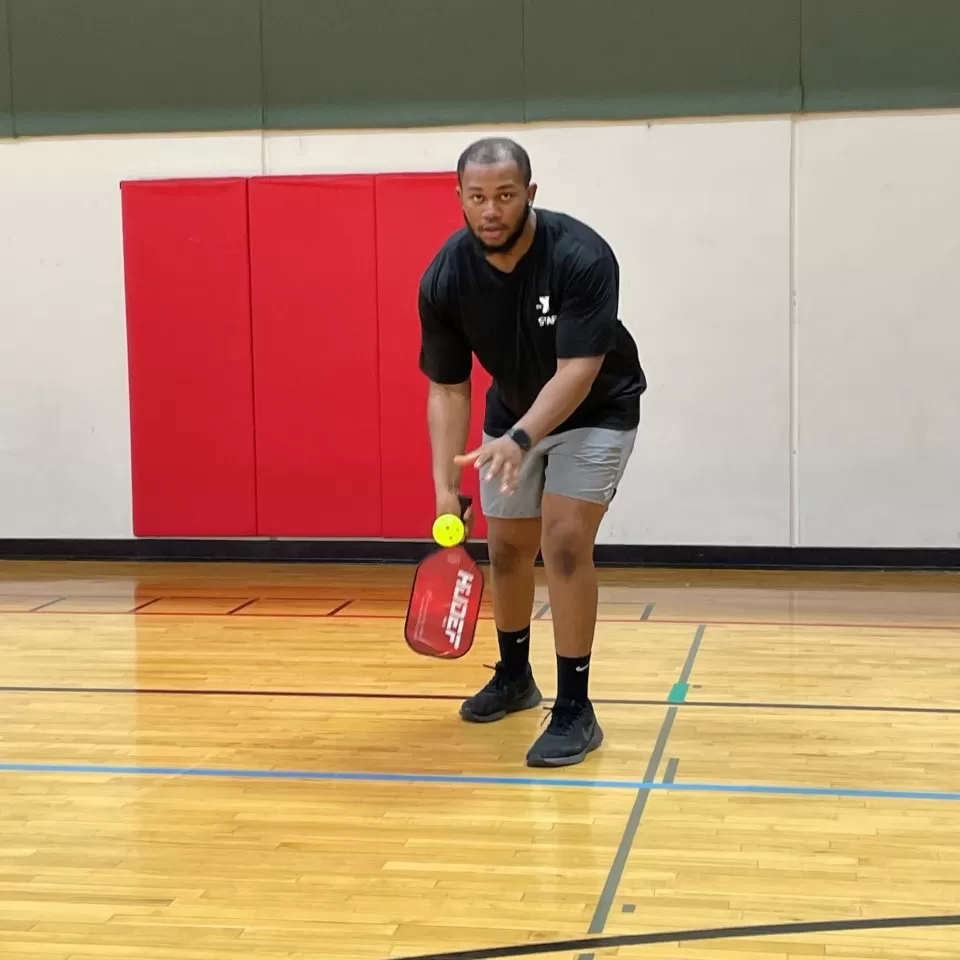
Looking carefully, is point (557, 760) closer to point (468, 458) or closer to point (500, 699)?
point (500, 699)

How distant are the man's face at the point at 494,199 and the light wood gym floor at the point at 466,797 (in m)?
1.27

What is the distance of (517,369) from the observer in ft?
11.1

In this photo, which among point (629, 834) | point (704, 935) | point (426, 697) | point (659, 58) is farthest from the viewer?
point (659, 58)

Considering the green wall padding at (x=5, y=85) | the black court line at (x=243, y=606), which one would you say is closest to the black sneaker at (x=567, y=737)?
the black court line at (x=243, y=606)

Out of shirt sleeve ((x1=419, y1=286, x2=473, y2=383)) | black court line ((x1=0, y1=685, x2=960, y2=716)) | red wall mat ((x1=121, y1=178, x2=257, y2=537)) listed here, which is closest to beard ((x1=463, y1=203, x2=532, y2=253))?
shirt sleeve ((x1=419, y1=286, x2=473, y2=383))

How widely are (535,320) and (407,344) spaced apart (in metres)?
3.58

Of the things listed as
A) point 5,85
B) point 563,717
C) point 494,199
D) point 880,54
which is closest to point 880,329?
point 880,54

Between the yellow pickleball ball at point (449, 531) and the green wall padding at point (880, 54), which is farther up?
the green wall padding at point (880, 54)

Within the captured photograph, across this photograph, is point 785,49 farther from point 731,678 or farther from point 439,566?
point 439,566

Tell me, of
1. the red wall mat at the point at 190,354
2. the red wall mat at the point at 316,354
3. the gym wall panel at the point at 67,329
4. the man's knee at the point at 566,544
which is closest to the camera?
the man's knee at the point at 566,544

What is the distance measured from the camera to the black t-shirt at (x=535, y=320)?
3211 millimetres

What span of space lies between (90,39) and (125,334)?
152 cm

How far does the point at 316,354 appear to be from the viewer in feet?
22.7

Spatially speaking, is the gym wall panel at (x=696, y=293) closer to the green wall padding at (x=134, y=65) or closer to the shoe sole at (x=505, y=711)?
the green wall padding at (x=134, y=65)
